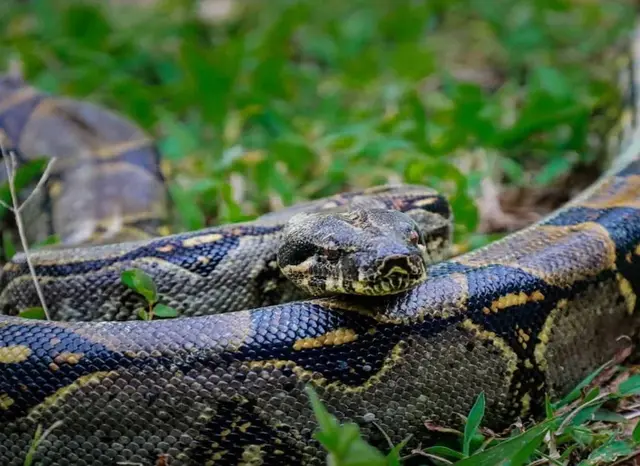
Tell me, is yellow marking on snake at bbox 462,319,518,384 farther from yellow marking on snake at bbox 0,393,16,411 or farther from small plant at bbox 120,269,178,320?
yellow marking on snake at bbox 0,393,16,411

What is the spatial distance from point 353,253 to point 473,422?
3.03 feet

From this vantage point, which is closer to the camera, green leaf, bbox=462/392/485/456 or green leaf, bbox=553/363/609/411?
green leaf, bbox=462/392/485/456

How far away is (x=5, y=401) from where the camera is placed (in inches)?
130

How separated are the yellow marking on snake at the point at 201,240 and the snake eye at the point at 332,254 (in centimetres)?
96

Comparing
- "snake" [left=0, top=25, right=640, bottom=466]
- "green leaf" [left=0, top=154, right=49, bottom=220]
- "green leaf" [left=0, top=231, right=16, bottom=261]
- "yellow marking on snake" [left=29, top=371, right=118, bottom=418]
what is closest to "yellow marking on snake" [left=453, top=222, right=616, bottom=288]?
"snake" [left=0, top=25, right=640, bottom=466]

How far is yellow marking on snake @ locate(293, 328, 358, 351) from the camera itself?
3.40m

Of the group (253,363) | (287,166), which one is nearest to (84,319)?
(253,363)

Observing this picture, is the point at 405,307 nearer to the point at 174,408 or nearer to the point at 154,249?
the point at 174,408

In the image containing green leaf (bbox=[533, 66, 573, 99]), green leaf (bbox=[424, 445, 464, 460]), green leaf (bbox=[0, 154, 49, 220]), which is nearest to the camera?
green leaf (bbox=[424, 445, 464, 460])

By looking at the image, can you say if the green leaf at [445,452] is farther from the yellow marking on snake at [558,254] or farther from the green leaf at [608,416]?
the yellow marking on snake at [558,254]

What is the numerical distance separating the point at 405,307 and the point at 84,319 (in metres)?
1.95

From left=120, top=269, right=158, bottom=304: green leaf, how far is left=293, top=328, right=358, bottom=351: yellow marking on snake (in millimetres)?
1151

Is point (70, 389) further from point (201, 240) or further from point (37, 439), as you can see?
point (201, 240)

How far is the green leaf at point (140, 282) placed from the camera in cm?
417
